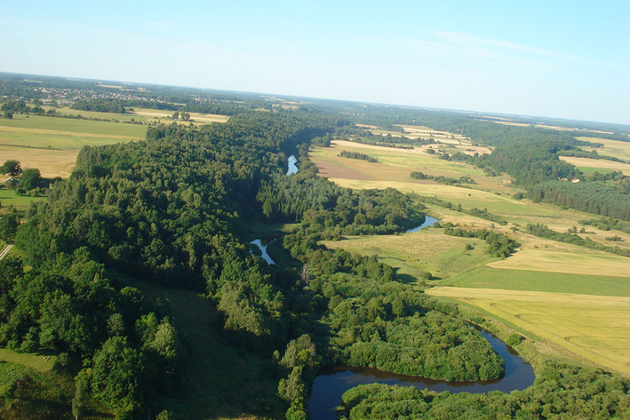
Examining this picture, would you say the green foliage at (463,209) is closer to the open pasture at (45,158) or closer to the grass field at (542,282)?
the grass field at (542,282)

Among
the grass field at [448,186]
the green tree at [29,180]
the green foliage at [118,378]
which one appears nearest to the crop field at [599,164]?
the grass field at [448,186]

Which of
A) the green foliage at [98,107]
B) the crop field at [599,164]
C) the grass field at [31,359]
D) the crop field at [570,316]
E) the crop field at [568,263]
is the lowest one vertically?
the crop field at [570,316]

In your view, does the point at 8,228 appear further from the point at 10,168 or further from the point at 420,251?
the point at 420,251

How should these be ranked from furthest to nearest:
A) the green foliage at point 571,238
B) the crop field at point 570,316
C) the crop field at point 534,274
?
the green foliage at point 571,238
the crop field at point 534,274
the crop field at point 570,316

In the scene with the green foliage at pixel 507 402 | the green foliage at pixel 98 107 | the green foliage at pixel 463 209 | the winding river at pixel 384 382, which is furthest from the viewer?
the green foliage at pixel 98 107

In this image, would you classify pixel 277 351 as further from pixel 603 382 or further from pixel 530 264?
pixel 530 264

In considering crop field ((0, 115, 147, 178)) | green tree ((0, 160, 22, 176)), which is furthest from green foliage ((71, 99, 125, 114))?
green tree ((0, 160, 22, 176))

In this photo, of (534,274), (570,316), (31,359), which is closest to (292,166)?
(534,274)
